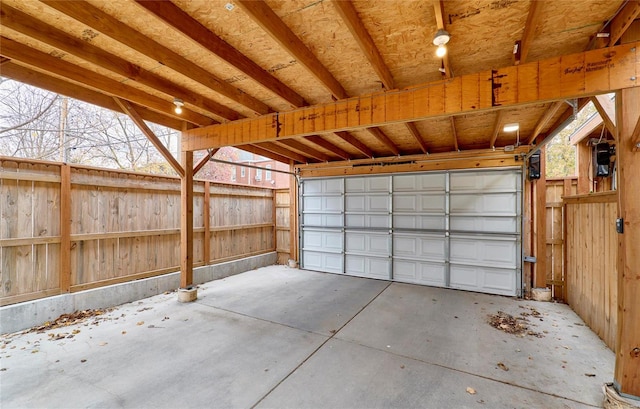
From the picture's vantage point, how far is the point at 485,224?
193 inches

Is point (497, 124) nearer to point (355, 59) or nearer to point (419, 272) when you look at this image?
point (355, 59)

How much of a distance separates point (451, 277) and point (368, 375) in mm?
3550

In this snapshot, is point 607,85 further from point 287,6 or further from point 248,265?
point 248,265

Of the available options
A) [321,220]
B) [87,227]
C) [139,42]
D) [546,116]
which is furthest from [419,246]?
[87,227]

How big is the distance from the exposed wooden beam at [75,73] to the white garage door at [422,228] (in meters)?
4.15

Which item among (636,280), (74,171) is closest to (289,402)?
(636,280)

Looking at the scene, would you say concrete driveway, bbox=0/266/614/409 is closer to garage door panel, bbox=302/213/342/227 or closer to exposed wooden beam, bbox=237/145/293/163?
garage door panel, bbox=302/213/342/227

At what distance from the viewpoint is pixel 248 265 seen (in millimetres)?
6496

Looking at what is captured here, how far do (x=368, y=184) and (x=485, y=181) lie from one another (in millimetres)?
2345

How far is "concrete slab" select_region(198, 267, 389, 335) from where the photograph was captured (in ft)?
11.7

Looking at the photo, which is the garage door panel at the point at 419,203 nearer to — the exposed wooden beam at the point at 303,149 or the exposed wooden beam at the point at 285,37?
the exposed wooden beam at the point at 303,149

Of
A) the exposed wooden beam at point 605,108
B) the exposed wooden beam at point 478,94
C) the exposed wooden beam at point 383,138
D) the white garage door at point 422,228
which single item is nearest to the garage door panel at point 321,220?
the white garage door at point 422,228

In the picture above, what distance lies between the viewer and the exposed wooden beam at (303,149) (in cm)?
503

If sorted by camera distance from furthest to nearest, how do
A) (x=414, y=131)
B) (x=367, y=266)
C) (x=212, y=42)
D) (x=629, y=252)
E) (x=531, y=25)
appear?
(x=367, y=266) → (x=414, y=131) → (x=212, y=42) → (x=629, y=252) → (x=531, y=25)
